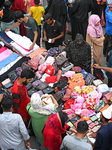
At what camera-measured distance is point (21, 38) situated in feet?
20.5

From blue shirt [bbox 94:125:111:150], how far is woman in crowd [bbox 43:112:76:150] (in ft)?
1.77

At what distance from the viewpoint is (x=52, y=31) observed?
5996 millimetres

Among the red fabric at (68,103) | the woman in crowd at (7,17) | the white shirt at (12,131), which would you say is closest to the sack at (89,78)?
the red fabric at (68,103)

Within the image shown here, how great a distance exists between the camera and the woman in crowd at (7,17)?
21.2ft

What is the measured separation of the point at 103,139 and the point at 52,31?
3.86 meters

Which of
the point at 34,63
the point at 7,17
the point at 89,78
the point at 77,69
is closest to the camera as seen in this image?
the point at 89,78

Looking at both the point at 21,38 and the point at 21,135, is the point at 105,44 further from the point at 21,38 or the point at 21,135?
the point at 21,135

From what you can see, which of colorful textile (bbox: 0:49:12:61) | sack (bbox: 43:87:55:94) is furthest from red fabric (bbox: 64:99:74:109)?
colorful textile (bbox: 0:49:12:61)

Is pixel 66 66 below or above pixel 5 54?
below

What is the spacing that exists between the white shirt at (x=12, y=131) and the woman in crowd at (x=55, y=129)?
0.35 metres

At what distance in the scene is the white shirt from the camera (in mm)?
3021

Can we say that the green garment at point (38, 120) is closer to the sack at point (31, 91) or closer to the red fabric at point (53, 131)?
the red fabric at point (53, 131)

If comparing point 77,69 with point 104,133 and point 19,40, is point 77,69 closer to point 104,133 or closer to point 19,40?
point 19,40

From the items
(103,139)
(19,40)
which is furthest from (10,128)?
(19,40)
